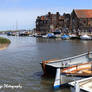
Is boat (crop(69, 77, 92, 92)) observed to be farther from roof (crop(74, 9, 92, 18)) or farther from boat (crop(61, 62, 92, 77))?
roof (crop(74, 9, 92, 18))

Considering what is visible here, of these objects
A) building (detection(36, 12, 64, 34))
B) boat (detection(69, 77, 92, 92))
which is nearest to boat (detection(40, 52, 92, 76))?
boat (detection(69, 77, 92, 92))

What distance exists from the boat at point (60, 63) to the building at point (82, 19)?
289ft

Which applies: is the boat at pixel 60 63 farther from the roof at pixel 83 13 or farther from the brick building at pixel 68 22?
the roof at pixel 83 13

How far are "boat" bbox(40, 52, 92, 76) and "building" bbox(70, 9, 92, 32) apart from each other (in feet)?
289

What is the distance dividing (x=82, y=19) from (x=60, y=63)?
92.2 m

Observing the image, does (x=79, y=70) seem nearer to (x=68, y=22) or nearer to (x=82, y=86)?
(x=82, y=86)

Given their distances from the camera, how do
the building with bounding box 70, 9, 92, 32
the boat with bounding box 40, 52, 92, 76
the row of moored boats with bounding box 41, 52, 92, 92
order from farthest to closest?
the building with bounding box 70, 9, 92, 32, the boat with bounding box 40, 52, 92, 76, the row of moored boats with bounding box 41, 52, 92, 92

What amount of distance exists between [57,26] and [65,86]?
118 metres

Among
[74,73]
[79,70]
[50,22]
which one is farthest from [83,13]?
[74,73]

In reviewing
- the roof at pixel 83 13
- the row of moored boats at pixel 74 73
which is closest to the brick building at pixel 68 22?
the roof at pixel 83 13

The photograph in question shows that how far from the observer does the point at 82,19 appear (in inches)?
4195

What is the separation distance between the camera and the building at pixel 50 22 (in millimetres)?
131375

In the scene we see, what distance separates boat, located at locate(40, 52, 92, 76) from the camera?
16.8 metres

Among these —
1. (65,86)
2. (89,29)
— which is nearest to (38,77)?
(65,86)
